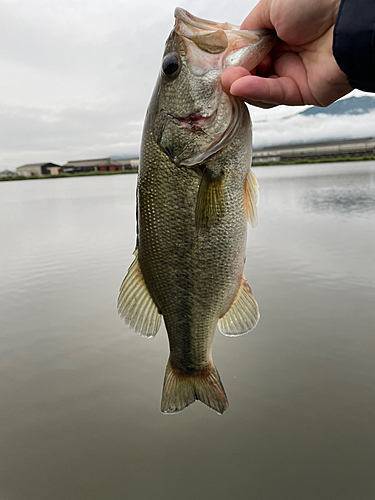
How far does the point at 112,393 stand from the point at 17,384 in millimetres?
1175

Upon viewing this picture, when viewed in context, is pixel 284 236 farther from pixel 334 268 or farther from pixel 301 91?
pixel 301 91

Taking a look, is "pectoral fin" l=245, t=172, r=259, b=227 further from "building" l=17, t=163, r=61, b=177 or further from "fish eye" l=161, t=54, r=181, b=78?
"building" l=17, t=163, r=61, b=177

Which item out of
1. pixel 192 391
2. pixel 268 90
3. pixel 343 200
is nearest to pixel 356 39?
pixel 268 90

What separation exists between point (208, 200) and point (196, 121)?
1.33 ft

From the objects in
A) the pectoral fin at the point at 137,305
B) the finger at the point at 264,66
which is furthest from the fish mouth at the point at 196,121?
the pectoral fin at the point at 137,305

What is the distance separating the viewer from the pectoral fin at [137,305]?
2.23m

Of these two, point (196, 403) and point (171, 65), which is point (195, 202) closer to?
point (171, 65)

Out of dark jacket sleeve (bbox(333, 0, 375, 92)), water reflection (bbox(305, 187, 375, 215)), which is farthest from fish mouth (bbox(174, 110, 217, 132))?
water reflection (bbox(305, 187, 375, 215))

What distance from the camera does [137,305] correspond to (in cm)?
225

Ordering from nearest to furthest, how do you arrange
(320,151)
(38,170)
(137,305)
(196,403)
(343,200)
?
(137,305) → (196,403) → (343,200) → (320,151) → (38,170)

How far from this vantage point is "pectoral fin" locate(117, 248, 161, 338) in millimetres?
2229

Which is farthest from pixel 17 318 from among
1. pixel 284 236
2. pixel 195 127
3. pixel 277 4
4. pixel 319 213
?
pixel 319 213

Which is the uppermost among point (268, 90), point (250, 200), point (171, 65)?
point (171, 65)

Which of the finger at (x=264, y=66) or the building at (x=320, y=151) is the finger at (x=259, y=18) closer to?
the finger at (x=264, y=66)
